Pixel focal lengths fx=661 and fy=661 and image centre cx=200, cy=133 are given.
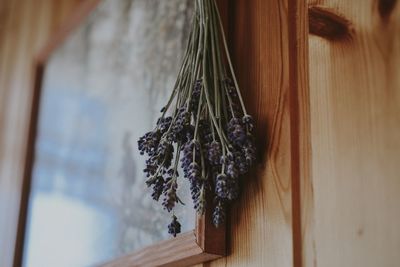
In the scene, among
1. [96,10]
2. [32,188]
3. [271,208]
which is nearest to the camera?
[271,208]

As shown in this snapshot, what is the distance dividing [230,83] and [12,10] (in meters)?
1.48

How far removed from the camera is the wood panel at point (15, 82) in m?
1.66

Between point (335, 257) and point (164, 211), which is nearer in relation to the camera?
point (335, 257)

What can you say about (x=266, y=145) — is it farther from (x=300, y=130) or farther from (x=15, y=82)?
(x=15, y=82)

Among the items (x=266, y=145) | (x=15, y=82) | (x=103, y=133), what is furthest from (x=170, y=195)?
(x=15, y=82)

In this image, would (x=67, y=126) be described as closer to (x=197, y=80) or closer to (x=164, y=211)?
(x=164, y=211)

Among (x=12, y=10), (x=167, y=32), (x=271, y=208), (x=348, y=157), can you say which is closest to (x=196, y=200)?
(x=271, y=208)

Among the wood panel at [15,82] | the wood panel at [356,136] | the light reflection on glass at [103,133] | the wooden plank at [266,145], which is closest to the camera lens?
the wood panel at [356,136]

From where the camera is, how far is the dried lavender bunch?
799mm

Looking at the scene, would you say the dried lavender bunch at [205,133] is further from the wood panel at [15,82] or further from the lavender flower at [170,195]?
the wood panel at [15,82]

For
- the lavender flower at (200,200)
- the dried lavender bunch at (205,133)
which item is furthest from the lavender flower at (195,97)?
the lavender flower at (200,200)

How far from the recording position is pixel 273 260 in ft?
2.57

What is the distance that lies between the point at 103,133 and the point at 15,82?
2.33ft

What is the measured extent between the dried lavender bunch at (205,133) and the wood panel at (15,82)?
85 cm
